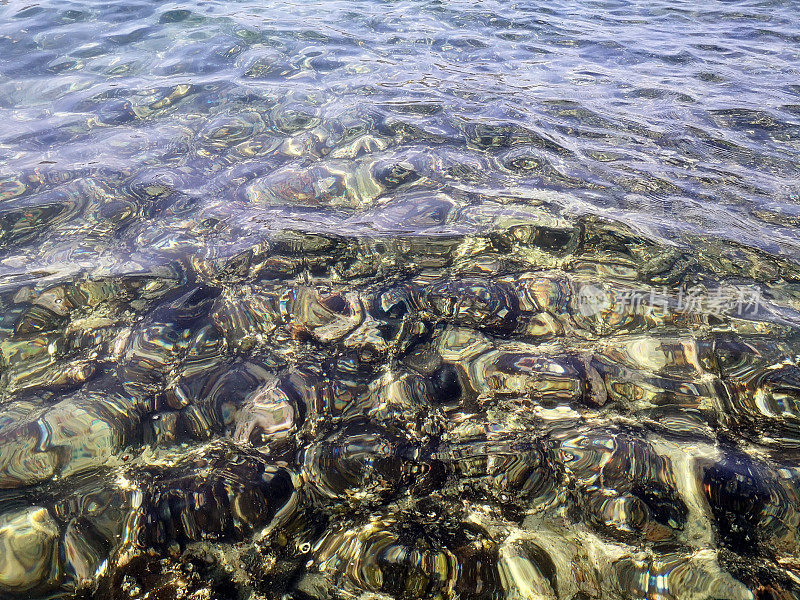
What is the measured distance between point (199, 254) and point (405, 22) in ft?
20.4

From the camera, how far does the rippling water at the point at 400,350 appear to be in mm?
1581

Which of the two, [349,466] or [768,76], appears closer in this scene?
[349,466]

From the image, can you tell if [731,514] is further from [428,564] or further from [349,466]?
[349,466]

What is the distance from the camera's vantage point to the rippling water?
1.58 meters

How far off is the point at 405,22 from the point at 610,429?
288 inches

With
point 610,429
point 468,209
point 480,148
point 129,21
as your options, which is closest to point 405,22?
point 129,21

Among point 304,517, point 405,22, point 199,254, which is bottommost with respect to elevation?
point 304,517

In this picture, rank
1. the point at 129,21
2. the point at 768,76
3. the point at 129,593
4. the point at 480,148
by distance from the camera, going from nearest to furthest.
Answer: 1. the point at 129,593
2. the point at 480,148
3. the point at 768,76
4. the point at 129,21

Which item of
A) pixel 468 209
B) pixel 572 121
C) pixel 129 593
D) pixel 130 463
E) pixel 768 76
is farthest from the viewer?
pixel 768 76

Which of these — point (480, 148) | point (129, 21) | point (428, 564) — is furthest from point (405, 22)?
point (428, 564)

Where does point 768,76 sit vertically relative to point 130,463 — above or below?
above

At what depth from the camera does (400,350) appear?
2305mm

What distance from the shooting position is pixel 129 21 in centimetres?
707

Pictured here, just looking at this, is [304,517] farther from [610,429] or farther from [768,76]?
[768,76]
